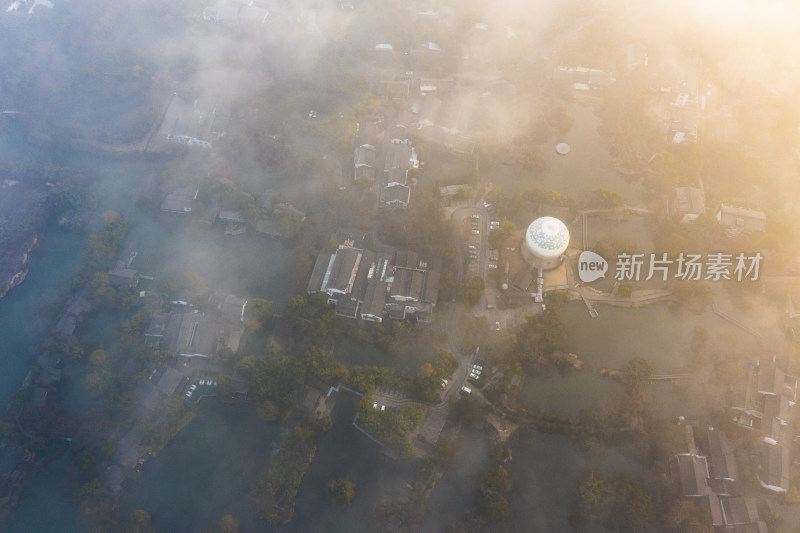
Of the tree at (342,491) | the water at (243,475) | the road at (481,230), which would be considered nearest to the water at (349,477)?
the water at (243,475)

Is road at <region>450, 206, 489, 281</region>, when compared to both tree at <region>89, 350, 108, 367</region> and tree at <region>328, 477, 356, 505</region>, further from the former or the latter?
tree at <region>89, 350, 108, 367</region>

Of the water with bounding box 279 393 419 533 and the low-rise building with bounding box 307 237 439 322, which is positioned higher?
the low-rise building with bounding box 307 237 439 322

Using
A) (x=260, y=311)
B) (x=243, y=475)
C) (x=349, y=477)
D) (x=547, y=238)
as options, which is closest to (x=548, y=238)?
(x=547, y=238)

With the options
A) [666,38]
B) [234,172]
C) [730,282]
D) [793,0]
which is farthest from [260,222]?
[793,0]

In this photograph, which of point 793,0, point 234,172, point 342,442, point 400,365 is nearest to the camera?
point 342,442

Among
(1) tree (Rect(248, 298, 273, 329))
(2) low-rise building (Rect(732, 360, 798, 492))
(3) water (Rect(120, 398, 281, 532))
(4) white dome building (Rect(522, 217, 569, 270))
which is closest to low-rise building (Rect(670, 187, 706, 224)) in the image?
(4) white dome building (Rect(522, 217, 569, 270))

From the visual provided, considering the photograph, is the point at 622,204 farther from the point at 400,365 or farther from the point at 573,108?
the point at 400,365
